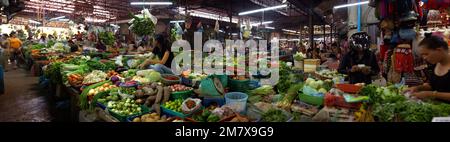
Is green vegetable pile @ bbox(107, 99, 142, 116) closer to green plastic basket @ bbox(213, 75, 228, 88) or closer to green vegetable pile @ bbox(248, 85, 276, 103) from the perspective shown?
green plastic basket @ bbox(213, 75, 228, 88)

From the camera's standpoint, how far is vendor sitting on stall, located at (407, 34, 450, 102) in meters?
2.62

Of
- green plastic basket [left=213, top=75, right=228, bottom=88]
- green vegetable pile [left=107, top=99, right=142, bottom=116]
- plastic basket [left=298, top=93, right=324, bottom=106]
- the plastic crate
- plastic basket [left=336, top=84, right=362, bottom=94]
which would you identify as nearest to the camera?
plastic basket [left=298, top=93, right=324, bottom=106]

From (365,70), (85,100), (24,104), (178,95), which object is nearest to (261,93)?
(178,95)

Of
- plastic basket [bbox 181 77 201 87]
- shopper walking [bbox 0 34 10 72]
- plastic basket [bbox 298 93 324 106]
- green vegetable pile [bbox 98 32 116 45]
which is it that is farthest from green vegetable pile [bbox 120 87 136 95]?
shopper walking [bbox 0 34 10 72]

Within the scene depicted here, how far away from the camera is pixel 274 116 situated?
263 centimetres

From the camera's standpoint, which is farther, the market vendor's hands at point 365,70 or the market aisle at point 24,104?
the market aisle at point 24,104

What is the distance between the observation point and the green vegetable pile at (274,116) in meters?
2.60

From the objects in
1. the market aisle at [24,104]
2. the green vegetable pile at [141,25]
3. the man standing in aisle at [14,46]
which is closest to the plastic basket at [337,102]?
the market aisle at [24,104]

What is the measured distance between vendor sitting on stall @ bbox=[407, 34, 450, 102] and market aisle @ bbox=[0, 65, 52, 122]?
229 inches

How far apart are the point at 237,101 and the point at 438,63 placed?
2067 millimetres

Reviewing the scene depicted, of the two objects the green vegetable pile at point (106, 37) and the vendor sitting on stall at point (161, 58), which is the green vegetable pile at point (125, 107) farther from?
the green vegetable pile at point (106, 37)

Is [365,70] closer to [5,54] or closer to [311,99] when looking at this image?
[311,99]

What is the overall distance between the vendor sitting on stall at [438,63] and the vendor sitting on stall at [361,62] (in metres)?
1.37
